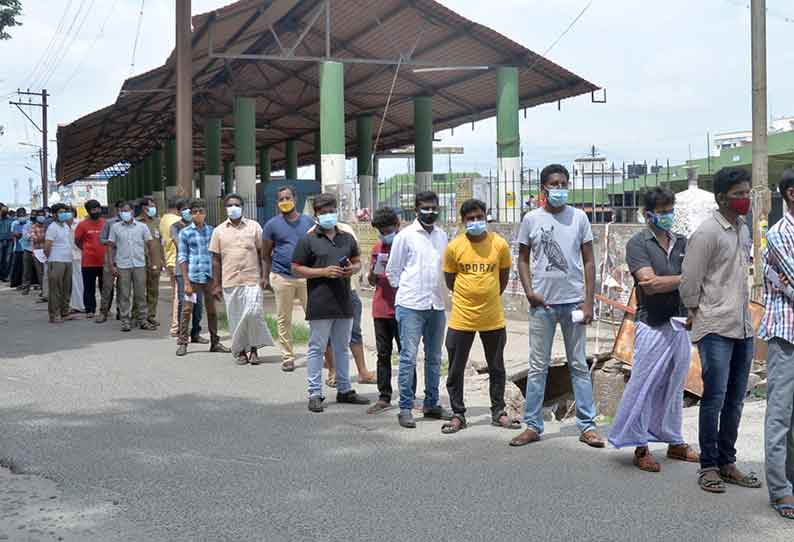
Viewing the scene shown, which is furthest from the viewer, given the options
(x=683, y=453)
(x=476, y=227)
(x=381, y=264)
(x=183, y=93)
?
(x=183, y=93)

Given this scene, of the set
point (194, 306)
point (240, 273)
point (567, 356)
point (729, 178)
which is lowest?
point (567, 356)

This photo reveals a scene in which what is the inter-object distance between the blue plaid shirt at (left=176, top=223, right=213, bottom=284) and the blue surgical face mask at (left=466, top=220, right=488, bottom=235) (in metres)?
4.85

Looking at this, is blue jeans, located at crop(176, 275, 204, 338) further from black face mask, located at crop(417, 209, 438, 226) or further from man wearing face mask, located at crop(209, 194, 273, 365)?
black face mask, located at crop(417, 209, 438, 226)

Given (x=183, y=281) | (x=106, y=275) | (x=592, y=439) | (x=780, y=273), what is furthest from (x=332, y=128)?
(x=780, y=273)

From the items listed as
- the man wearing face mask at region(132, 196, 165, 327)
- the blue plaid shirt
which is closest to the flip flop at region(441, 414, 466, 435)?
the blue plaid shirt

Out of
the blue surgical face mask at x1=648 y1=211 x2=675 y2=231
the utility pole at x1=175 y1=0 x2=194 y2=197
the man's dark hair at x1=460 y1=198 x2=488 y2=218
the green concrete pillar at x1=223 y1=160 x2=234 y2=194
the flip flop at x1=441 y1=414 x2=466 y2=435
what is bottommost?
the flip flop at x1=441 y1=414 x2=466 y2=435

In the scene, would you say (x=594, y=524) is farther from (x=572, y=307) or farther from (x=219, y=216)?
(x=219, y=216)

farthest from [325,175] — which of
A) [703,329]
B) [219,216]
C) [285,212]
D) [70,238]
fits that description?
[703,329]

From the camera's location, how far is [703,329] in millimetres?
5266

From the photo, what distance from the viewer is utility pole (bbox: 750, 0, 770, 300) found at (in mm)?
10648

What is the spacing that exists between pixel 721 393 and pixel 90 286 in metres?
11.6

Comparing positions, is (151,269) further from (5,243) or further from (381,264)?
(5,243)

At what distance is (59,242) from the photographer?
14.3 metres

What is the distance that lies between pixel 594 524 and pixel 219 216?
19.7 metres
